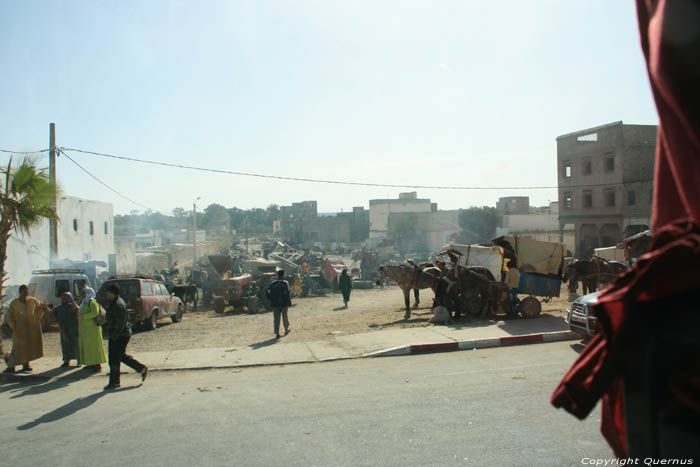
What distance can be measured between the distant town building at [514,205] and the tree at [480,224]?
244 cm

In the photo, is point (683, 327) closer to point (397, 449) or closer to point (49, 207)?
point (397, 449)

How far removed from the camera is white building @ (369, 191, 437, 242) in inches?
3327

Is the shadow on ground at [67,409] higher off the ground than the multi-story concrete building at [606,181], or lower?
lower

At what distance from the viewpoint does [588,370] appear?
5.01 ft

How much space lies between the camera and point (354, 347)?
36.8 feet

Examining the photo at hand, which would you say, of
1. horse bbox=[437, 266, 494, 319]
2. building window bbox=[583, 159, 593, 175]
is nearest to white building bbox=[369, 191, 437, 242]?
building window bbox=[583, 159, 593, 175]

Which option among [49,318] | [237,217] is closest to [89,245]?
[49,318]

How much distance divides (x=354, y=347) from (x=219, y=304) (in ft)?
34.3

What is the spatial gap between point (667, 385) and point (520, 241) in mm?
14511

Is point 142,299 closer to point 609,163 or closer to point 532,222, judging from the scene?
point 609,163

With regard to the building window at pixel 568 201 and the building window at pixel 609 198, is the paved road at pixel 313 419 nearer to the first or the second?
the building window at pixel 609 198

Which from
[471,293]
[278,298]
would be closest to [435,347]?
[471,293]

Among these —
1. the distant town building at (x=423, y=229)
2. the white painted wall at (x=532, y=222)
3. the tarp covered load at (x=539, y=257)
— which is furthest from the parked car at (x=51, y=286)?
the white painted wall at (x=532, y=222)

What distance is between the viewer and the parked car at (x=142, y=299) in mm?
15430
